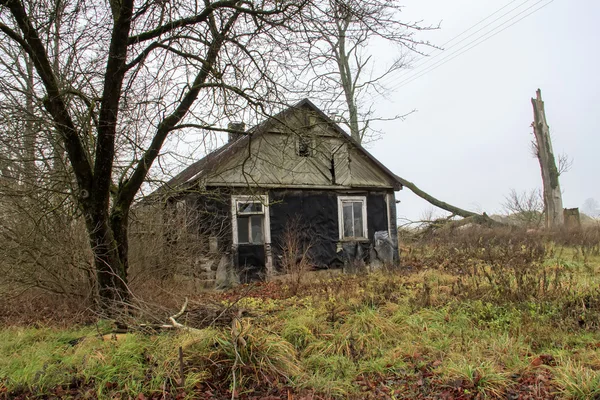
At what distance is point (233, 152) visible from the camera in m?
12.7

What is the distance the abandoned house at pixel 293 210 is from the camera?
1285 cm

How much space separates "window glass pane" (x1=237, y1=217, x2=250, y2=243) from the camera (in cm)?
1362

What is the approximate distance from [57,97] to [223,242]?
730 cm

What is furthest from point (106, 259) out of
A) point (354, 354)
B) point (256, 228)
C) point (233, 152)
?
point (256, 228)

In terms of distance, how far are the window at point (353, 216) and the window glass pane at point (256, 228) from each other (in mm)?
2696

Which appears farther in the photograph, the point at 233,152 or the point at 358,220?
the point at 358,220

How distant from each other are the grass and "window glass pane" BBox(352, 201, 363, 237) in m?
7.62

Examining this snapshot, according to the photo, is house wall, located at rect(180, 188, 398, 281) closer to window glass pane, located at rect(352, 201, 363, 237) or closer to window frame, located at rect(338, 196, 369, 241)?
window frame, located at rect(338, 196, 369, 241)

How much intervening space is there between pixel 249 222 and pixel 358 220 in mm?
3761

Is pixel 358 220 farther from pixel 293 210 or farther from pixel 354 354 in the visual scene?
pixel 354 354

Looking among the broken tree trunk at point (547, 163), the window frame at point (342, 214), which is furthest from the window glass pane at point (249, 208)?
the broken tree trunk at point (547, 163)

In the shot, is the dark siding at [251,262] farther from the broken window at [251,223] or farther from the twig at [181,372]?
the twig at [181,372]

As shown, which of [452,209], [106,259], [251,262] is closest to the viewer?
[106,259]

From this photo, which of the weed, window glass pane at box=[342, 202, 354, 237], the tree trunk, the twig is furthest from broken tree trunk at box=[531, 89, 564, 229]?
the twig
